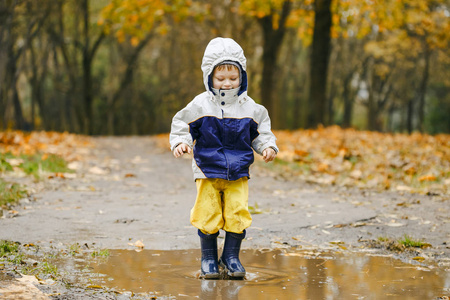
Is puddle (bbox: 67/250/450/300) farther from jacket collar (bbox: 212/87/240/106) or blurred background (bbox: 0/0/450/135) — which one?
blurred background (bbox: 0/0/450/135)

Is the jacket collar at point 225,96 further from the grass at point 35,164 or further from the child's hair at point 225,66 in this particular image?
the grass at point 35,164

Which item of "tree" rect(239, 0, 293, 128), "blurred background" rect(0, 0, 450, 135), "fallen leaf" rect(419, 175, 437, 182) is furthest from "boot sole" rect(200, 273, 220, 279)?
"tree" rect(239, 0, 293, 128)

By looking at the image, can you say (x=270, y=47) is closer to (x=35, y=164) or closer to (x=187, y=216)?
(x=35, y=164)

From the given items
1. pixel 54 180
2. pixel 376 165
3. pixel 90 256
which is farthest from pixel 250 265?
pixel 376 165

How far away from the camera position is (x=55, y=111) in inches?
1619

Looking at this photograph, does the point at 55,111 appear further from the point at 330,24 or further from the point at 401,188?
the point at 401,188

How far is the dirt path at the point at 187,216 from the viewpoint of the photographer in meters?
4.70

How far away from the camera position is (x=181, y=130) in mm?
3859

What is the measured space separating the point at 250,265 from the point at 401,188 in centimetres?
411

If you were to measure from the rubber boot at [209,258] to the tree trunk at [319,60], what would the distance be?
12.4m

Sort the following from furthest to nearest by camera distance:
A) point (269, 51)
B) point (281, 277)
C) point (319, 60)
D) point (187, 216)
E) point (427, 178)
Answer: point (269, 51) < point (319, 60) < point (427, 178) < point (187, 216) < point (281, 277)

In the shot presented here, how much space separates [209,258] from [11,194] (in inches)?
124

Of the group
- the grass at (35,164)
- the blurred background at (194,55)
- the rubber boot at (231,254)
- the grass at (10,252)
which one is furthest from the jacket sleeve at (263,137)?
the blurred background at (194,55)

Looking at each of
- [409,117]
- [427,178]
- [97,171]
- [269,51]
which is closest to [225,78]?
[427,178]
